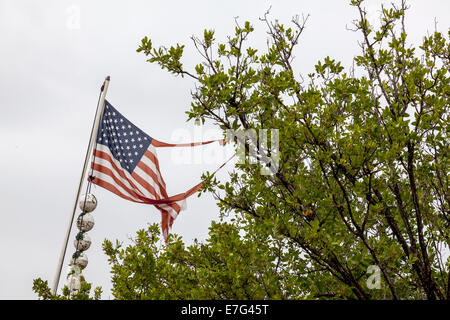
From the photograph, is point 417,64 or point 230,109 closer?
point 230,109

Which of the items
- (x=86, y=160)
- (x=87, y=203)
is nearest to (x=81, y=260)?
(x=87, y=203)

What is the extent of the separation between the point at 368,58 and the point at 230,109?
2278 millimetres

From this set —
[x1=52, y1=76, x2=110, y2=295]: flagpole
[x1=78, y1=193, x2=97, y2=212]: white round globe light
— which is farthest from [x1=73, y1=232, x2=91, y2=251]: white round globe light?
[x1=52, y1=76, x2=110, y2=295]: flagpole

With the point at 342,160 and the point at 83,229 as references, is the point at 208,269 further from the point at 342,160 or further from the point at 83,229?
the point at 83,229

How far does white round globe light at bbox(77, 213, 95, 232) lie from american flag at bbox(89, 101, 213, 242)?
861 mm

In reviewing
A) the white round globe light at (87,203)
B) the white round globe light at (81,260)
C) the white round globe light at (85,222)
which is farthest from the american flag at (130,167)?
the white round globe light at (81,260)

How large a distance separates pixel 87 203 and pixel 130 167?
1196mm

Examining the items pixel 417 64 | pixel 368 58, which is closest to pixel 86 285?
pixel 368 58

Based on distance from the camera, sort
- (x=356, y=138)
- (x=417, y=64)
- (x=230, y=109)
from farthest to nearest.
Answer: (x=417, y=64)
(x=230, y=109)
(x=356, y=138)

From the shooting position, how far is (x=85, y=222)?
31.1 feet

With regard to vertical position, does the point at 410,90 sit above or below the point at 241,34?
below

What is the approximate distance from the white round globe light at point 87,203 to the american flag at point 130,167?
2.00ft
